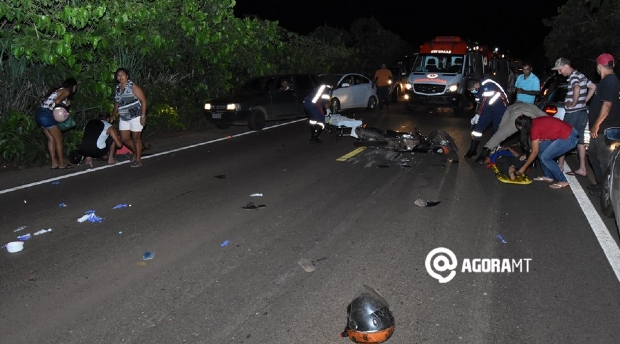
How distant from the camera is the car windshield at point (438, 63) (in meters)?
19.9

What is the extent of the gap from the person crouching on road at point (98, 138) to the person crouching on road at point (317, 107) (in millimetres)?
4276

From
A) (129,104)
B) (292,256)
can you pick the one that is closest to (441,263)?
(292,256)

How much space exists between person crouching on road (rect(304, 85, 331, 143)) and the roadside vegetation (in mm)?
3983

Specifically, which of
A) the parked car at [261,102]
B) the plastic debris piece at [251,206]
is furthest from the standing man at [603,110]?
the parked car at [261,102]

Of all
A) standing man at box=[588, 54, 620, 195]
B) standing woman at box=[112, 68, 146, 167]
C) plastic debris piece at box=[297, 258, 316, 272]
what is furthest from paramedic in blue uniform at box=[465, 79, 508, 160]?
standing woman at box=[112, 68, 146, 167]

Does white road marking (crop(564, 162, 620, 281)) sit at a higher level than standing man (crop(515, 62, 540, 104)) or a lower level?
lower

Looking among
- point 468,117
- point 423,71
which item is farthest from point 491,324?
point 423,71

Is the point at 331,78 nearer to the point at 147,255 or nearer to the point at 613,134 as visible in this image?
the point at 613,134

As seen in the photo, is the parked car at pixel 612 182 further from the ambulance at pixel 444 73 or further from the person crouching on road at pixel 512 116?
the ambulance at pixel 444 73

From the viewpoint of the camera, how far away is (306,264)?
5.32 metres

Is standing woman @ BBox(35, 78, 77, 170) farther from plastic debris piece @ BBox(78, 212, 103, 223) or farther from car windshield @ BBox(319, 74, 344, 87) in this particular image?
car windshield @ BBox(319, 74, 344, 87)

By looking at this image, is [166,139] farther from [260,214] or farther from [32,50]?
[260,214]

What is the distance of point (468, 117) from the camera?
1888cm

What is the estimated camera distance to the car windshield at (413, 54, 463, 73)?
1992 cm
